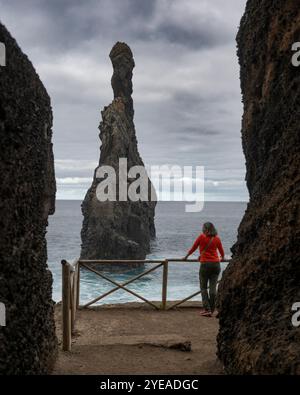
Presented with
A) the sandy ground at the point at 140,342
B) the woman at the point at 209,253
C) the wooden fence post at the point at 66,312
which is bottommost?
the sandy ground at the point at 140,342

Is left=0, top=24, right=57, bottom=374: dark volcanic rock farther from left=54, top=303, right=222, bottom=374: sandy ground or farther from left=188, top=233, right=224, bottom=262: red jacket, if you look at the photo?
left=188, top=233, right=224, bottom=262: red jacket

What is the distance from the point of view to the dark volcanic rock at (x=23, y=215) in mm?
4574

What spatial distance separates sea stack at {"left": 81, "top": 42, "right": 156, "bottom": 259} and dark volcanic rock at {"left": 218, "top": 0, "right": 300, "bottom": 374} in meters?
45.5

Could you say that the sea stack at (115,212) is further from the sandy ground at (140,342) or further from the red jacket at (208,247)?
the red jacket at (208,247)

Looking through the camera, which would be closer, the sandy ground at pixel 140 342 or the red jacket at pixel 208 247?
the sandy ground at pixel 140 342

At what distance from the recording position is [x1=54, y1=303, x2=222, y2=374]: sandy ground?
686cm

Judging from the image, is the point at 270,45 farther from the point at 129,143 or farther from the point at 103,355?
the point at 129,143

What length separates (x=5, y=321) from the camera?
4.54m

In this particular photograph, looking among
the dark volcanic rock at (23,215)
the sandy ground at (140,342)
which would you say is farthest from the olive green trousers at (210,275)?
the dark volcanic rock at (23,215)

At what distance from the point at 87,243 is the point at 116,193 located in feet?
27.5

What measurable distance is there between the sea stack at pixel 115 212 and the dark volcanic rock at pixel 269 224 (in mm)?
45486
